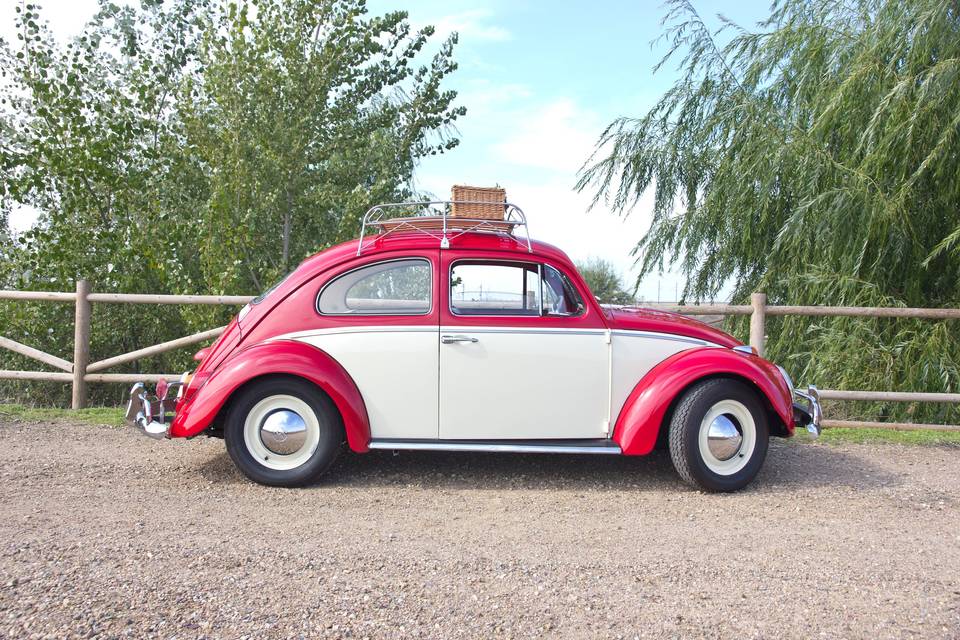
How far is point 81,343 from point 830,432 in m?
7.48

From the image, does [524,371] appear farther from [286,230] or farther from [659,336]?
[286,230]

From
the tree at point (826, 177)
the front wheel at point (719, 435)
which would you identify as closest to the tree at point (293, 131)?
the tree at point (826, 177)

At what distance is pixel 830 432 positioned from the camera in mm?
7398

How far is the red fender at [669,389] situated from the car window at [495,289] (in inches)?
35.1

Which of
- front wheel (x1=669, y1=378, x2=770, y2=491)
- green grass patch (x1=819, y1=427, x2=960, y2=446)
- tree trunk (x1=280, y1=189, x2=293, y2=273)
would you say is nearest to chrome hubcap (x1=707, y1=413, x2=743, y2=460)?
front wheel (x1=669, y1=378, x2=770, y2=491)

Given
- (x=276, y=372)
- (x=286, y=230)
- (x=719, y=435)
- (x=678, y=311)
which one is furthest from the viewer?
(x=286, y=230)

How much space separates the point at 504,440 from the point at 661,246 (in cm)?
557

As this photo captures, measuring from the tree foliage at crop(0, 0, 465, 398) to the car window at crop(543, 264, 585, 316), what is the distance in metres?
5.38

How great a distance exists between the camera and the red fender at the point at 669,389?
4.98 metres

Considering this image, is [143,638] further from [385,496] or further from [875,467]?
[875,467]

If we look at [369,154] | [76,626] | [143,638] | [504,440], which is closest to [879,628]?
[504,440]

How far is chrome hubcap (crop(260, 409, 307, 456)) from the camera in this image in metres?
4.98

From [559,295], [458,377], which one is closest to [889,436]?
[559,295]

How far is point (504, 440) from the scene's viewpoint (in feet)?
16.8
